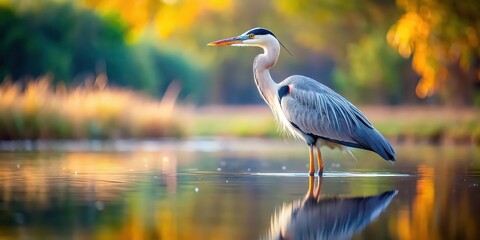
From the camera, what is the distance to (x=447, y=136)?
24062 millimetres

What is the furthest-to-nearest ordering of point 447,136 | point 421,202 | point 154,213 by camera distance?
point 447,136 < point 421,202 < point 154,213

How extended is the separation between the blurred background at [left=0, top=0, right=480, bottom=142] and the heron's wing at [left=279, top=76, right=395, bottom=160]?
10.4 metres

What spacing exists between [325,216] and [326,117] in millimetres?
4842

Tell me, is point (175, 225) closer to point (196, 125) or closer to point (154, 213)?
point (154, 213)

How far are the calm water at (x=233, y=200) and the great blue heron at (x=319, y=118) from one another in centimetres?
36

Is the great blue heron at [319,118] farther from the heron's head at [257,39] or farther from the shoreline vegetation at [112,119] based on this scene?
the shoreline vegetation at [112,119]

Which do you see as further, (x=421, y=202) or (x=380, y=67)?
(x=380, y=67)

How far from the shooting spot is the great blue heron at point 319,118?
1191 cm

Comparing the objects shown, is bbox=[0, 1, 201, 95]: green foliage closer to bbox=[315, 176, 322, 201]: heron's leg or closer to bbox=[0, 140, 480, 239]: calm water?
bbox=[0, 140, 480, 239]: calm water

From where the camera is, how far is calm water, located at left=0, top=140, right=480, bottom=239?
257 inches

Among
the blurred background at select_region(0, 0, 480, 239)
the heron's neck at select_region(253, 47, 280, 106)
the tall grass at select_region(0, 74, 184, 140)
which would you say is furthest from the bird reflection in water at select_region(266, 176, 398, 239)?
the tall grass at select_region(0, 74, 184, 140)

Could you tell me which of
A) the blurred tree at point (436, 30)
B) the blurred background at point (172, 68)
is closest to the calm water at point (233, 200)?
the blurred background at point (172, 68)

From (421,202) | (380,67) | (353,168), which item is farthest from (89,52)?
(421,202)

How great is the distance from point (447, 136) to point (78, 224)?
718 inches
